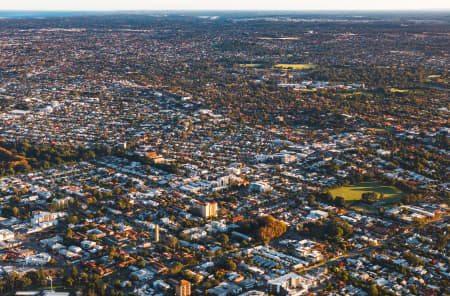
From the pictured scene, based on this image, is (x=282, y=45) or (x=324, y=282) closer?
(x=324, y=282)

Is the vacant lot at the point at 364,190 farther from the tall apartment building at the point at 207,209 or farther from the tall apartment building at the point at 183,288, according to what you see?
the tall apartment building at the point at 183,288

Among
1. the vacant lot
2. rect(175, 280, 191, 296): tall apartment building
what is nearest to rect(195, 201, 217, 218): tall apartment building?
rect(175, 280, 191, 296): tall apartment building

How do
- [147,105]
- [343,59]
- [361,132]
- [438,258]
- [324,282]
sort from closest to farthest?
1. [324,282]
2. [438,258]
3. [361,132]
4. [147,105]
5. [343,59]

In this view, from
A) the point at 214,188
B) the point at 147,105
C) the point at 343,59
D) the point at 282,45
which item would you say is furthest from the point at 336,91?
the point at 282,45

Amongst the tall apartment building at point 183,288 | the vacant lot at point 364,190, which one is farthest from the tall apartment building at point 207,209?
the vacant lot at point 364,190

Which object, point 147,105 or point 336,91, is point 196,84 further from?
point 336,91

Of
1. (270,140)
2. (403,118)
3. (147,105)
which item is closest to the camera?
(270,140)

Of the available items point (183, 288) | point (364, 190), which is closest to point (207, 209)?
point (183, 288)

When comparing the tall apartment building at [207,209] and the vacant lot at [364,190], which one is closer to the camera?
the tall apartment building at [207,209]
